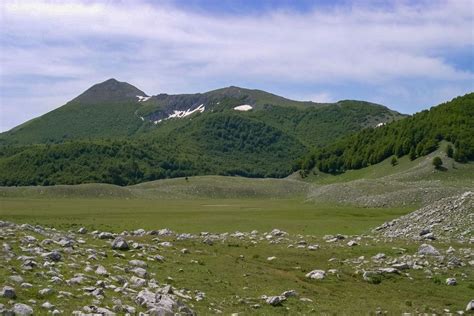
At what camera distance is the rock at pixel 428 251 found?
31719mm

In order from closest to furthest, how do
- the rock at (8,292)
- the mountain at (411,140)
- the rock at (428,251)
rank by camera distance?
1. the rock at (8,292)
2. the rock at (428,251)
3. the mountain at (411,140)

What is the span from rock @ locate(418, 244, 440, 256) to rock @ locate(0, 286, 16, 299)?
23701mm

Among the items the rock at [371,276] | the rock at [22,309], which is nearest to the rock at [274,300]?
the rock at [371,276]

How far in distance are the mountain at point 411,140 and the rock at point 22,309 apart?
123m

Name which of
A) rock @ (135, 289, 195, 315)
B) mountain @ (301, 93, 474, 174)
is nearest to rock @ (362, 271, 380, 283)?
rock @ (135, 289, 195, 315)

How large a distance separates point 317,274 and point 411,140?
134251 mm

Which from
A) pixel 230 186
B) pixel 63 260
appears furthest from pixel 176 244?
pixel 230 186

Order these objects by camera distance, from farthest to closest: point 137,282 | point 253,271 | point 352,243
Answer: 1. point 352,243
2. point 253,271
3. point 137,282

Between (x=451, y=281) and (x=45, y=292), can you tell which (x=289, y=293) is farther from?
(x=45, y=292)

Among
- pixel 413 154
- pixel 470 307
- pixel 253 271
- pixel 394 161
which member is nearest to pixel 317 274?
pixel 253 271

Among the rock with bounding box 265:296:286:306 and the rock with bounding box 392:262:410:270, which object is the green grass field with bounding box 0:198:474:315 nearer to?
the rock with bounding box 265:296:286:306

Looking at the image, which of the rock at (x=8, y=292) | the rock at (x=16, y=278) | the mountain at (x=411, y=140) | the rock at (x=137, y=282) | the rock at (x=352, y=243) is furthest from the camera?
the mountain at (x=411, y=140)

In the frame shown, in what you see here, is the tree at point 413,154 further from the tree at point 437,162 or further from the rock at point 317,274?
the rock at point 317,274

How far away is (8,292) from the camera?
16422 mm
